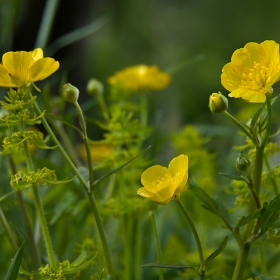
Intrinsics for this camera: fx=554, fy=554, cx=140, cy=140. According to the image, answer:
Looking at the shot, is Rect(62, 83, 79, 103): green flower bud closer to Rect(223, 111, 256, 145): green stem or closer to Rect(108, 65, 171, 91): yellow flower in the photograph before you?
Rect(223, 111, 256, 145): green stem

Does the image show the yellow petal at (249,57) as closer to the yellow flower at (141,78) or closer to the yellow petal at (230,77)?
the yellow petal at (230,77)

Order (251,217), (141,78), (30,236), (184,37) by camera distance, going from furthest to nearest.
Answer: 1. (184,37)
2. (141,78)
3. (30,236)
4. (251,217)

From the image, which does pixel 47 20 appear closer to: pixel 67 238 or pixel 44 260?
pixel 67 238

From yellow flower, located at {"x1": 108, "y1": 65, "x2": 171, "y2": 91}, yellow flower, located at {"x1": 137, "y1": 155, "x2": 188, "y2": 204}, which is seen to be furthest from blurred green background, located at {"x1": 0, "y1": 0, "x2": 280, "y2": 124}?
yellow flower, located at {"x1": 137, "y1": 155, "x2": 188, "y2": 204}

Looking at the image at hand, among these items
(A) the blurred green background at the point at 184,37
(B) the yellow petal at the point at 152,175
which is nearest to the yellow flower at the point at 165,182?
(B) the yellow petal at the point at 152,175

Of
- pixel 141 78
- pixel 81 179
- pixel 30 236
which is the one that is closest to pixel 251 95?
pixel 81 179

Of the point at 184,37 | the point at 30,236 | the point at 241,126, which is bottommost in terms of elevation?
the point at 184,37

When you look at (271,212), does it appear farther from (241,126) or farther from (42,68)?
(42,68)

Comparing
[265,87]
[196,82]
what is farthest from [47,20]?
[196,82]
